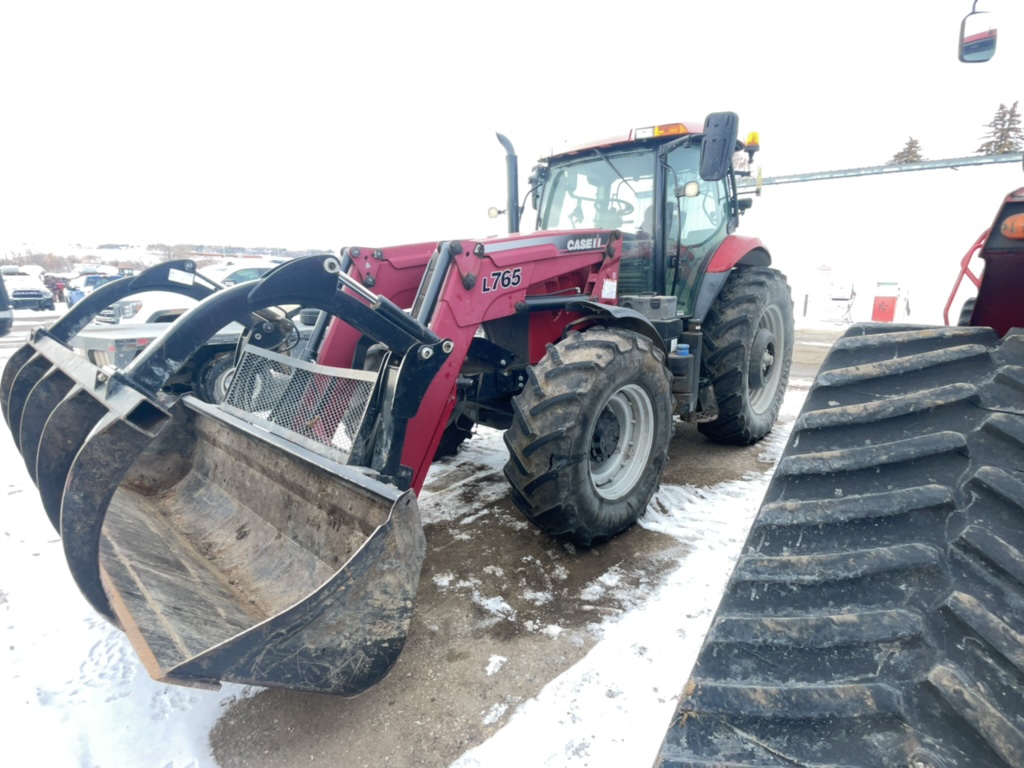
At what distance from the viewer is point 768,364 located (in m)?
5.36

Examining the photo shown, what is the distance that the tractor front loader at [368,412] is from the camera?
173cm

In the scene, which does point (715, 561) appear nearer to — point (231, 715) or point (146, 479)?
point (231, 715)

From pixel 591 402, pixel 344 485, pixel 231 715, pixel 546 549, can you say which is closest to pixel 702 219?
pixel 591 402

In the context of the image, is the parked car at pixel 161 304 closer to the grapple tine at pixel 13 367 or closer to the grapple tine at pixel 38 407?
the grapple tine at pixel 13 367

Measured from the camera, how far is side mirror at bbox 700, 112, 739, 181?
126 inches

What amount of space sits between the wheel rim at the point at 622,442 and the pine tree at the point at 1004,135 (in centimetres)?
2108

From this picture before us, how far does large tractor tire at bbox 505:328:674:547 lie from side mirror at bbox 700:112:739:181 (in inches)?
42.0

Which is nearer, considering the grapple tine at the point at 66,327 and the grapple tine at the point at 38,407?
the grapple tine at the point at 38,407

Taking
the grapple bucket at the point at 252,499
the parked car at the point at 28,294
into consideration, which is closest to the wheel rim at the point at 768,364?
the grapple bucket at the point at 252,499

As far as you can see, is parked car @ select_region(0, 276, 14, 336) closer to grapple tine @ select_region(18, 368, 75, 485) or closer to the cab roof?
grapple tine @ select_region(18, 368, 75, 485)

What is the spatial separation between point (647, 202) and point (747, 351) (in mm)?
1392

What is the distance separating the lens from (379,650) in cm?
181

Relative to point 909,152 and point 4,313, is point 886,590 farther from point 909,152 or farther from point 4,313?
point 909,152

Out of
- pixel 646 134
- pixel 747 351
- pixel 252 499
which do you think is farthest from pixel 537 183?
pixel 252 499
